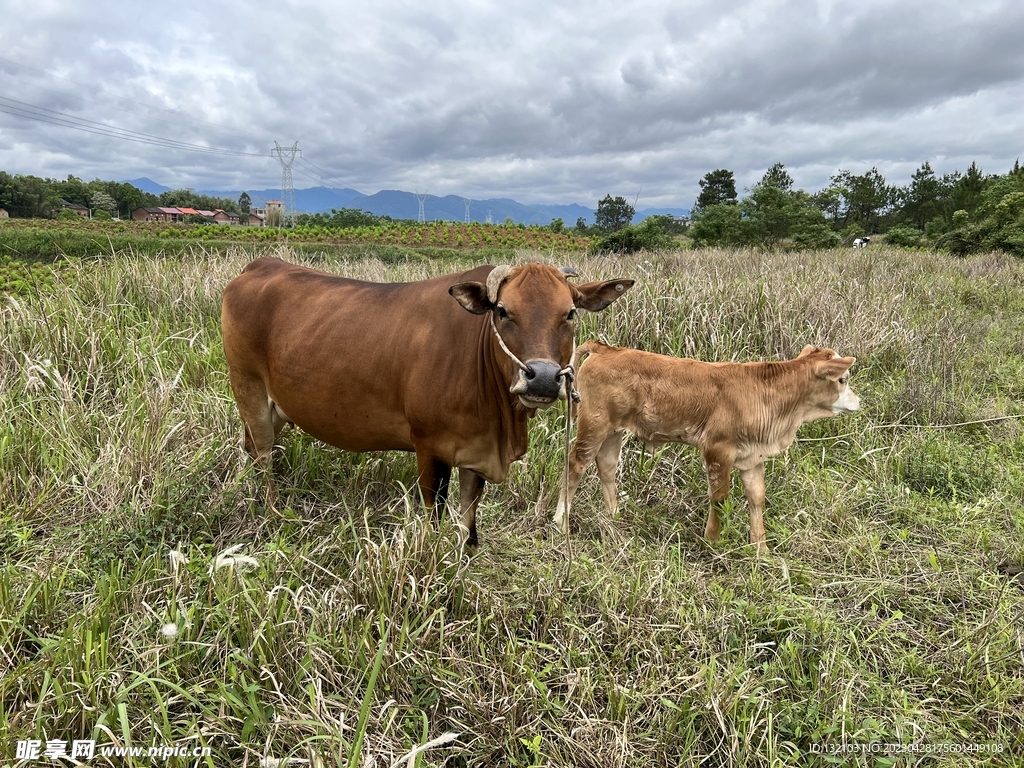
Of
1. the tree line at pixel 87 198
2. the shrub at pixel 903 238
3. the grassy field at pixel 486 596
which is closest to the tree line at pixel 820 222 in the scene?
the shrub at pixel 903 238

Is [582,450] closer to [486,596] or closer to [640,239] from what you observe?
[486,596]

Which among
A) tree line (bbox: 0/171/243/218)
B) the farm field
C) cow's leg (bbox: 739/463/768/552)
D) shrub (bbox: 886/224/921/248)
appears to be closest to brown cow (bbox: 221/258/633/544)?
cow's leg (bbox: 739/463/768/552)

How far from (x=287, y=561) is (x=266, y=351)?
1.38 metres

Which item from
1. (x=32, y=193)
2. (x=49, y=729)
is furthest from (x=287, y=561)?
(x=32, y=193)

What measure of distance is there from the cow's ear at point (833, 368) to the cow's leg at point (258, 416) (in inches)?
145

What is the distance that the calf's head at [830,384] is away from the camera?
3.62m

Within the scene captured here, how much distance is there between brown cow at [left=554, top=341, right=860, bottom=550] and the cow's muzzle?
1665mm

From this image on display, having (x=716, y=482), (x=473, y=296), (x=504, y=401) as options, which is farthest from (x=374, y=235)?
(x=473, y=296)

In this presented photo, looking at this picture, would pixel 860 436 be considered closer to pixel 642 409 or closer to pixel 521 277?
pixel 642 409

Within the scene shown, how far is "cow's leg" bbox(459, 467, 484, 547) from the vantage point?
126 inches

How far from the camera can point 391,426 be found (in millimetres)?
3166

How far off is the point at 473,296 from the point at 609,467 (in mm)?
2092

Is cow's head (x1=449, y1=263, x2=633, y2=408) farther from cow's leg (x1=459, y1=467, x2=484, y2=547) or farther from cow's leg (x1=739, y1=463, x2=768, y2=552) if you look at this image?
cow's leg (x1=739, y1=463, x2=768, y2=552)

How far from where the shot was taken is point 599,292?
9.23ft
